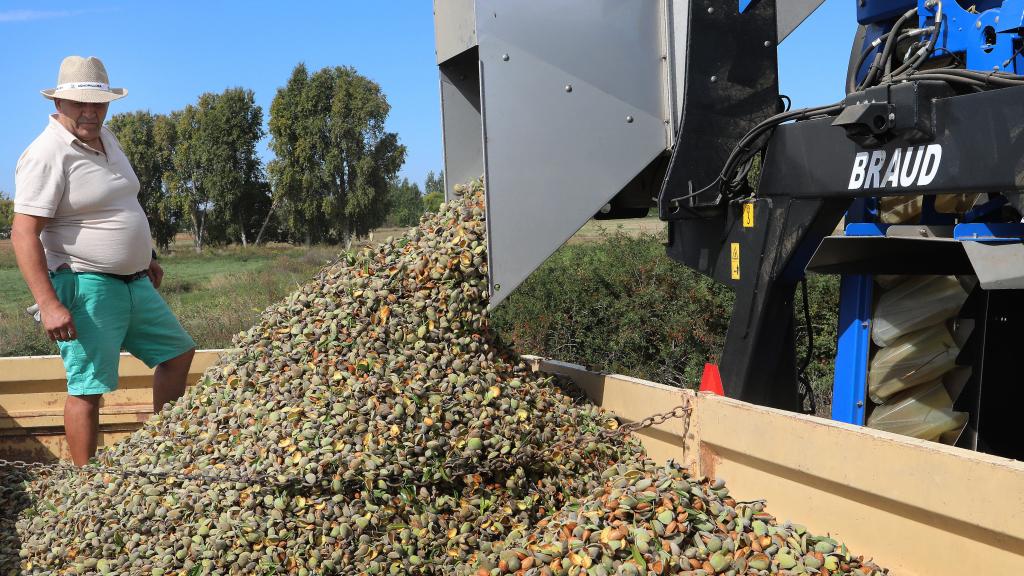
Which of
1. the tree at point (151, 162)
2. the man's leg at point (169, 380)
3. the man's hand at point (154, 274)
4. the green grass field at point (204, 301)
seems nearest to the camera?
the man's leg at point (169, 380)

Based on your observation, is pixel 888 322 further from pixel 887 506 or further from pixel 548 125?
pixel 548 125

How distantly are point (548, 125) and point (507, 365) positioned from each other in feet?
3.09

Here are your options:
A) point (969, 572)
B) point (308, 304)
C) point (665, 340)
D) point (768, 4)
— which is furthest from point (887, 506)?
point (665, 340)

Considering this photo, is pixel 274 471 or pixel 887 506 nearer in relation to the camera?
pixel 887 506

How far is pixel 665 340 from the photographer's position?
6137mm

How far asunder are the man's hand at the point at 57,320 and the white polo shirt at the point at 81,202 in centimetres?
27

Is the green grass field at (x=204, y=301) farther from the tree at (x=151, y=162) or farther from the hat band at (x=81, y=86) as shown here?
the tree at (x=151, y=162)

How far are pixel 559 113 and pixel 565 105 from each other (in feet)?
0.12

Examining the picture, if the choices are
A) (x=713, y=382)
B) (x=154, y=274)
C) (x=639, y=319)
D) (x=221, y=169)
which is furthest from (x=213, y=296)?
(x=221, y=169)

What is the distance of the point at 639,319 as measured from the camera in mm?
6051

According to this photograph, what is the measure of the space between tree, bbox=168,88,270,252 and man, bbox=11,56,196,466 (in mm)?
37753

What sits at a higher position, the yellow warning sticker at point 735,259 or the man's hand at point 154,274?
the yellow warning sticker at point 735,259

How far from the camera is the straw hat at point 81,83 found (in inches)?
142

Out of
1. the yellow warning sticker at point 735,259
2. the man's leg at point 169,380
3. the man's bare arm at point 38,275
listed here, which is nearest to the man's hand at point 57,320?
the man's bare arm at point 38,275
